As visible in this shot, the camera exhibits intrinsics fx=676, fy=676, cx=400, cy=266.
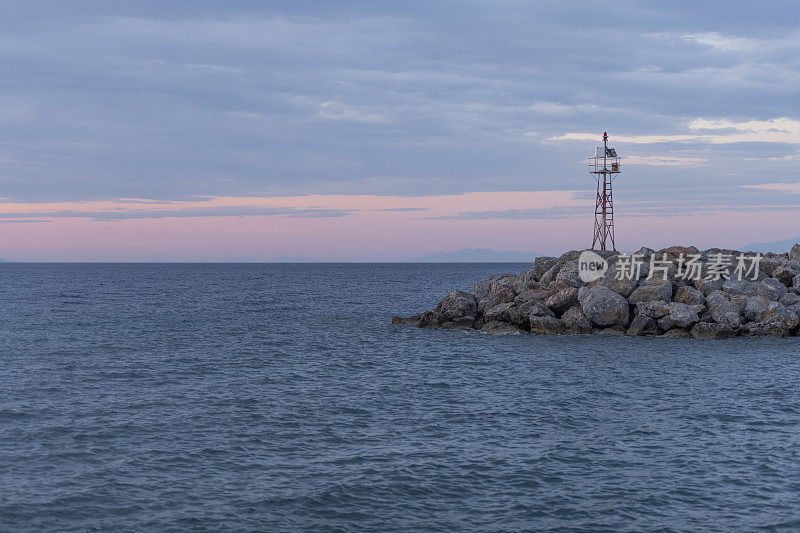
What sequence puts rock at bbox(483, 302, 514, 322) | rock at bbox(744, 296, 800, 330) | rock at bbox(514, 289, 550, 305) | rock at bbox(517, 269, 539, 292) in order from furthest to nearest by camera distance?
1. rock at bbox(517, 269, 539, 292)
2. rock at bbox(514, 289, 550, 305)
3. rock at bbox(483, 302, 514, 322)
4. rock at bbox(744, 296, 800, 330)

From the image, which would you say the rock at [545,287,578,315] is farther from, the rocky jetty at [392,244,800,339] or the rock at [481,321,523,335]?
the rock at [481,321,523,335]

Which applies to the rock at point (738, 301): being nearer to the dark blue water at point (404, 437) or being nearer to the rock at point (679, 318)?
the rock at point (679, 318)

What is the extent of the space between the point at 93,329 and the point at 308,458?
37.7 metres

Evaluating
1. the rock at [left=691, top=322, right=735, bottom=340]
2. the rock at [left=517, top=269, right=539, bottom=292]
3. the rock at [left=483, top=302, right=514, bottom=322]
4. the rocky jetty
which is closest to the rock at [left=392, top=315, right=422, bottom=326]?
the rocky jetty

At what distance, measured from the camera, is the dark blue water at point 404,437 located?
1561 centimetres

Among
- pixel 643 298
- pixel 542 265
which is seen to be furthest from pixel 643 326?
pixel 542 265

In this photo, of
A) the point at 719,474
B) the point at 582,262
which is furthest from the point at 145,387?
A: the point at 582,262

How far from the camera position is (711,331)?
42781 mm

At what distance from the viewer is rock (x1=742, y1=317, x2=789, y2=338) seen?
43.0 m

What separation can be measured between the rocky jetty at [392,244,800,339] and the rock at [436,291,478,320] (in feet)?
0.25

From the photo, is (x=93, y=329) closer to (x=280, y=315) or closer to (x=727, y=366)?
(x=280, y=315)

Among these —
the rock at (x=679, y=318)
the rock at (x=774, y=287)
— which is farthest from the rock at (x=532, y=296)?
the rock at (x=774, y=287)

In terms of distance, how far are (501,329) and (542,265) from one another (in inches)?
401

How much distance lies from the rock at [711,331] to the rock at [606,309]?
4.34 meters
